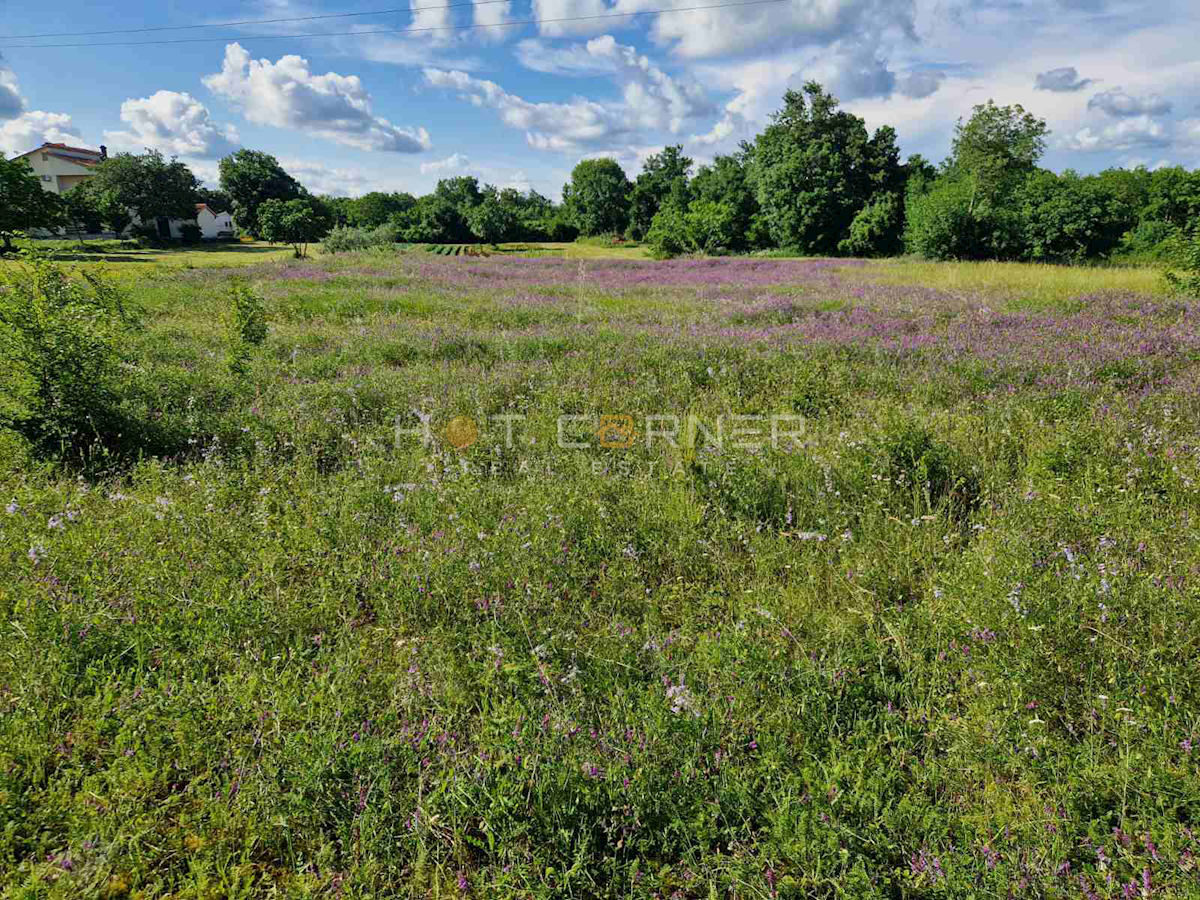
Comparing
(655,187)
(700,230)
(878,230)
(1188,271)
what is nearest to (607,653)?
(1188,271)

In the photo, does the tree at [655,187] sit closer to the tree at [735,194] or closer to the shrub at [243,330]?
the tree at [735,194]

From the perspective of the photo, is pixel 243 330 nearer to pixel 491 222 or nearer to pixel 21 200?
pixel 21 200

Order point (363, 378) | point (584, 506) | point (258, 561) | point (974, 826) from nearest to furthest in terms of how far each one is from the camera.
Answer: point (974, 826) < point (258, 561) < point (584, 506) < point (363, 378)

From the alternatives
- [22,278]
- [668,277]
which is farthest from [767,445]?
[668,277]

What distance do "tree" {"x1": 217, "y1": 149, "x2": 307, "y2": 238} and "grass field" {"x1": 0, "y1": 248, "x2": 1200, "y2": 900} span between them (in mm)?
84972

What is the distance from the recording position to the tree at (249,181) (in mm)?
75375

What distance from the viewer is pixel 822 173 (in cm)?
5103

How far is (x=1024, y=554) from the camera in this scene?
3596mm

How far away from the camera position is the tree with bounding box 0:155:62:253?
38094mm

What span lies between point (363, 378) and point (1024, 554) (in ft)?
25.7

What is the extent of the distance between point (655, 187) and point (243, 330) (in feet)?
265

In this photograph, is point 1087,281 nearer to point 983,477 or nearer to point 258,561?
point 983,477

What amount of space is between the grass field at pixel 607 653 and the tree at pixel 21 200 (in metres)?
47.3

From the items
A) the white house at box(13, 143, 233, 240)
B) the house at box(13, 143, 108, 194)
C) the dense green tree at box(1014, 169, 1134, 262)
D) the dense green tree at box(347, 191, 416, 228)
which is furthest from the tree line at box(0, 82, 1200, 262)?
the dense green tree at box(347, 191, 416, 228)
